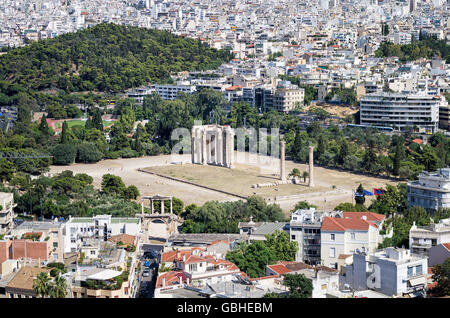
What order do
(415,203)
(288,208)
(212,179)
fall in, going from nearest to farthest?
(415,203), (288,208), (212,179)

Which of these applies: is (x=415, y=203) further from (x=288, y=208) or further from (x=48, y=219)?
(x=48, y=219)

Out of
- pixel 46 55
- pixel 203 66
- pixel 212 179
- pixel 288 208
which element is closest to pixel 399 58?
pixel 203 66

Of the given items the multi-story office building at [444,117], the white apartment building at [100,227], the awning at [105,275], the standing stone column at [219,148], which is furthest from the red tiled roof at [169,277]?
the multi-story office building at [444,117]

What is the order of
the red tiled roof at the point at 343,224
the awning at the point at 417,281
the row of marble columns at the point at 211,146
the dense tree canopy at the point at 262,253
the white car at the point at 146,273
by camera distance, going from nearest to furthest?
the awning at the point at 417,281 → the dense tree canopy at the point at 262,253 → the white car at the point at 146,273 → the red tiled roof at the point at 343,224 → the row of marble columns at the point at 211,146

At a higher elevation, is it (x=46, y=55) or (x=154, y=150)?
(x=46, y=55)

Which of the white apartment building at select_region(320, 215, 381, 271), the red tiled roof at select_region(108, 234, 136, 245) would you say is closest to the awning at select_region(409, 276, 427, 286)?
the white apartment building at select_region(320, 215, 381, 271)

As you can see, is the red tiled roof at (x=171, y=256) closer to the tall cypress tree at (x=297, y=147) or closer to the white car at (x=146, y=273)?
the white car at (x=146, y=273)
